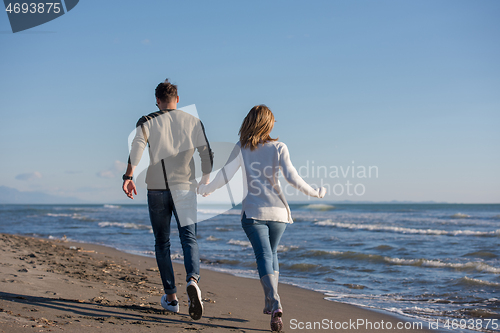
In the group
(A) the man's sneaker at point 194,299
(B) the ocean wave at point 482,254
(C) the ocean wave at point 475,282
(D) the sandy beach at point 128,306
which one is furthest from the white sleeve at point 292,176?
(B) the ocean wave at point 482,254

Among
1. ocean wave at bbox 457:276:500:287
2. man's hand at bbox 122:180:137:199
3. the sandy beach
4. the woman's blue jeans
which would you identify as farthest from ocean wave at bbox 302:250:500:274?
man's hand at bbox 122:180:137:199

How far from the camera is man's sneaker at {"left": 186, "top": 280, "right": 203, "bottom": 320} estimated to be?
2.61m

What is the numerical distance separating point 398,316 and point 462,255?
18.8ft

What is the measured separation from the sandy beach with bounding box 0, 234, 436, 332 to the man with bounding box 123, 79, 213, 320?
0.36 m

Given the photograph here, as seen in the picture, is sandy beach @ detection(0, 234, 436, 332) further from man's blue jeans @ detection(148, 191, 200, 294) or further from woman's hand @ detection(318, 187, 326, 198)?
woman's hand @ detection(318, 187, 326, 198)

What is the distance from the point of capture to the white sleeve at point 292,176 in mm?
2641

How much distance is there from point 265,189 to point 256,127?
472mm

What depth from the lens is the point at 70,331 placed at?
2.24m

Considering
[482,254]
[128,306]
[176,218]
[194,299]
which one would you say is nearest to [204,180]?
[176,218]

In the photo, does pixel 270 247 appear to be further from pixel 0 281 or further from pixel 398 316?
pixel 0 281

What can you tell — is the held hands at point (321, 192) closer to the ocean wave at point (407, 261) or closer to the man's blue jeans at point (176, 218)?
the man's blue jeans at point (176, 218)

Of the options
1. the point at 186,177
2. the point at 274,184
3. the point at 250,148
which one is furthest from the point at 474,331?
the point at 186,177

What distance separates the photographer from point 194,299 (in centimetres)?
264

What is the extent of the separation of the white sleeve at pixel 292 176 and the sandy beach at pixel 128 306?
1168 millimetres
